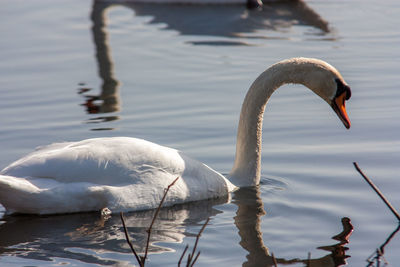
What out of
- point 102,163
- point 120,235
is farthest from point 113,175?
point 120,235

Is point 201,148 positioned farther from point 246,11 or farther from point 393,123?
point 246,11

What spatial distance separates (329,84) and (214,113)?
105 inches

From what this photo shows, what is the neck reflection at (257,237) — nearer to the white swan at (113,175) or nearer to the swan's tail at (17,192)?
the white swan at (113,175)

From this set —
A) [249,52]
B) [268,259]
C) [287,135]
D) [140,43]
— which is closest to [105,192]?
[268,259]

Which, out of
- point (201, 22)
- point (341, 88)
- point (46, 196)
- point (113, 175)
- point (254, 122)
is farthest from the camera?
point (201, 22)

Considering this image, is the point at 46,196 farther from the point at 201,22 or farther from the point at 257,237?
the point at 201,22

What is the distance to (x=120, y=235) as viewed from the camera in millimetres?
6637

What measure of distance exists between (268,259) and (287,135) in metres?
3.33

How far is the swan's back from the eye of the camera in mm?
6750

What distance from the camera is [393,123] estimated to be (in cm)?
945

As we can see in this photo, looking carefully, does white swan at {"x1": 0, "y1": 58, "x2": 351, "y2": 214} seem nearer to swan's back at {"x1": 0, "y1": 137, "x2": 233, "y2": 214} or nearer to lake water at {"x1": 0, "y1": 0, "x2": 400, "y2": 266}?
swan's back at {"x1": 0, "y1": 137, "x2": 233, "y2": 214}

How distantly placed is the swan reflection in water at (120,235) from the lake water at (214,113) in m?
0.02

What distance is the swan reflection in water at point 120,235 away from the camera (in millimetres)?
6156

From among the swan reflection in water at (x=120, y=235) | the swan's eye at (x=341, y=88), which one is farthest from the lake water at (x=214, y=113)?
the swan's eye at (x=341, y=88)
